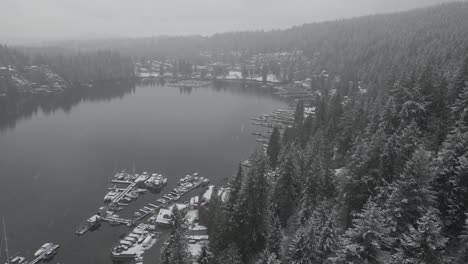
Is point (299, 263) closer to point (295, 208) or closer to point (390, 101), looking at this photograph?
point (295, 208)

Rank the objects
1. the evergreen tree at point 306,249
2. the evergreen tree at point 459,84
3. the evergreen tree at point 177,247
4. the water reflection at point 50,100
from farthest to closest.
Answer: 1. the water reflection at point 50,100
2. the evergreen tree at point 459,84
3. the evergreen tree at point 177,247
4. the evergreen tree at point 306,249

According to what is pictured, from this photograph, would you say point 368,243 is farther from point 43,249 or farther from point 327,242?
point 43,249

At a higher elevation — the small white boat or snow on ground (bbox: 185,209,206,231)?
snow on ground (bbox: 185,209,206,231)

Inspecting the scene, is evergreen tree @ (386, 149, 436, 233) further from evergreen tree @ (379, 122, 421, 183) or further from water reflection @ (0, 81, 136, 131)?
water reflection @ (0, 81, 136, 131)

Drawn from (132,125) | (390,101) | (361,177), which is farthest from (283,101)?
(361,177)

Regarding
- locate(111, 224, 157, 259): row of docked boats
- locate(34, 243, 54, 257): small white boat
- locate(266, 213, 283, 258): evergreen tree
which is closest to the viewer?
locate(266, 213, 283, 258): evergreen tree

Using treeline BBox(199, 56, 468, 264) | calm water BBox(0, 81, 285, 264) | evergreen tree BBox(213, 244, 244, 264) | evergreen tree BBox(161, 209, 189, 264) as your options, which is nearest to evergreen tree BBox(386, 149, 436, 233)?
treeline BBox(199, 56, 468, 264)

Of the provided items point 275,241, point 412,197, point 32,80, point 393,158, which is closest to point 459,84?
point 393,158

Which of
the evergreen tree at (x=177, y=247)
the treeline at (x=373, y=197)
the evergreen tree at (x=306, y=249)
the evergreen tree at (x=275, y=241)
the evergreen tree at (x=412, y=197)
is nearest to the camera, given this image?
the treeline at (x=373, y=197)

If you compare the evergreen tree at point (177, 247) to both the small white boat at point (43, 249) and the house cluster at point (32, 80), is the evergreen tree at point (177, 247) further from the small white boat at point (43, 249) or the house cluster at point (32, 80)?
the house cluster at point (32, 80)

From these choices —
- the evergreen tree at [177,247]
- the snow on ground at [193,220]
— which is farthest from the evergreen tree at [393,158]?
the snow on ground at [193,220]
